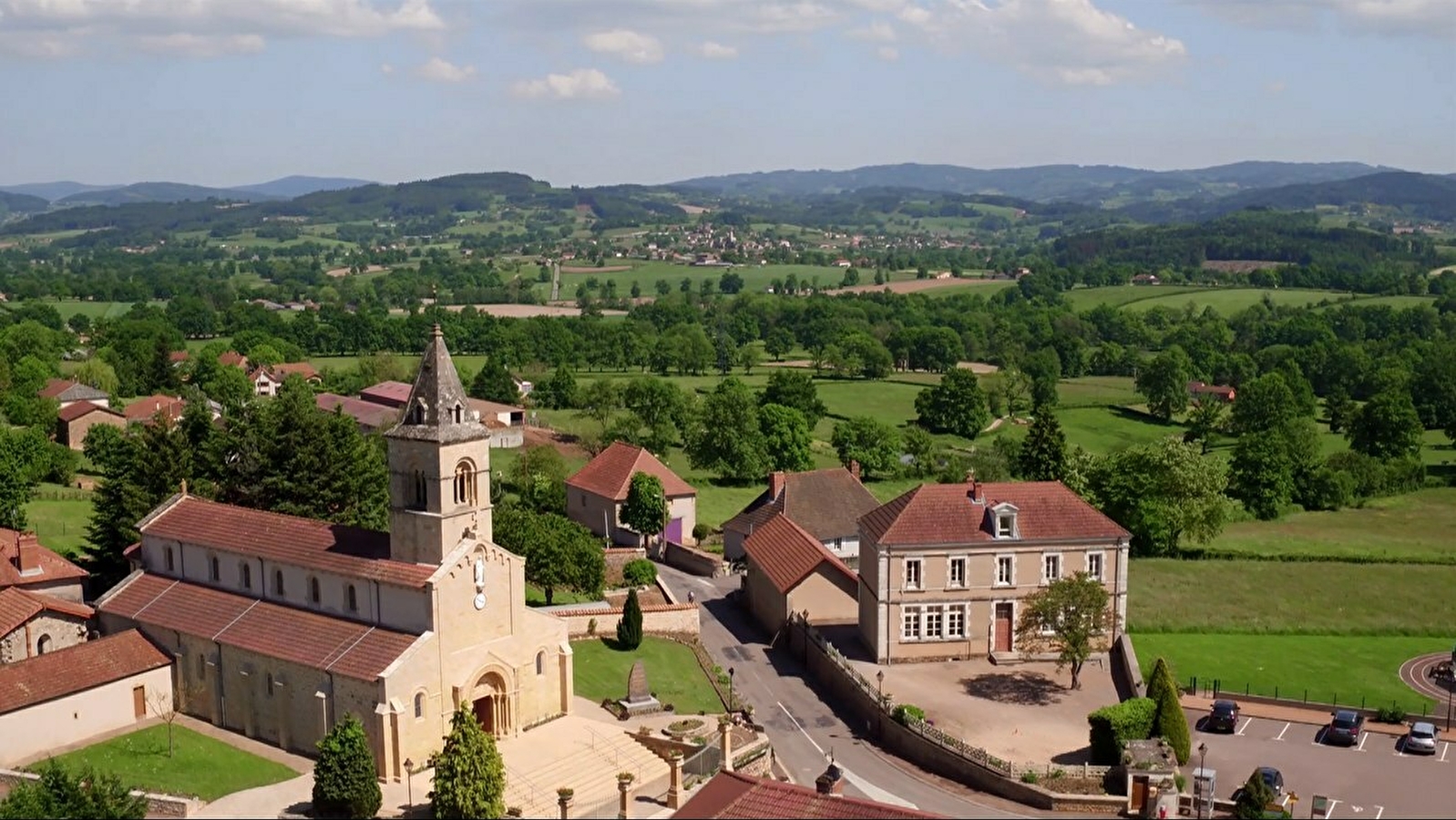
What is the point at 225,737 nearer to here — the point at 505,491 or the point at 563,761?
the point at 563,761

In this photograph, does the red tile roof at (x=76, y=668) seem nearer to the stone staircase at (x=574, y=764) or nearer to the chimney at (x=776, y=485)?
the stone staircase at (x=574, y=764)

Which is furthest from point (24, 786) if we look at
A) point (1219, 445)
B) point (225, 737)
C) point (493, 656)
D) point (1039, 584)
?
point (1219, 445)

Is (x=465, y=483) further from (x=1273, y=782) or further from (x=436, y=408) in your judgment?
(x=1273, y=782)

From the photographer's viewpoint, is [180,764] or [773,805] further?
[180,764]

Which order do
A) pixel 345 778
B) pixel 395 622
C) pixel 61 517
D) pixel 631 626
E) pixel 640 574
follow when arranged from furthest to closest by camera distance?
pixel 61 517
pixel 640 574
pixel 631 626
pixel 395 622
pixel 345 778

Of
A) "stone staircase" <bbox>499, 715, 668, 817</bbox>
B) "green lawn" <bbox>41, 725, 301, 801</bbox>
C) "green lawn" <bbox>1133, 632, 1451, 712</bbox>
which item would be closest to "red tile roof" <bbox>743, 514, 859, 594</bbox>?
"green lawn" <bbox>1133, 632, 1451, 712</bbox>

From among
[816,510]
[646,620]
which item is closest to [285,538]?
[646,620]
